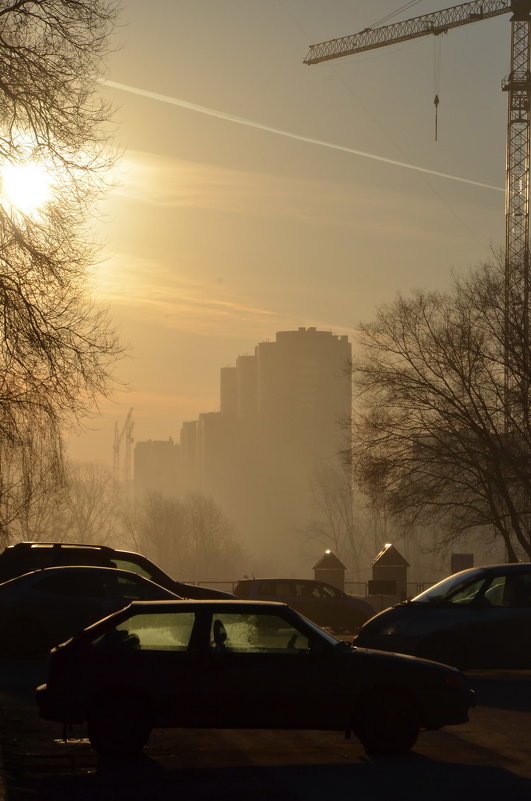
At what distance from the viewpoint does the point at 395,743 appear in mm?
10883

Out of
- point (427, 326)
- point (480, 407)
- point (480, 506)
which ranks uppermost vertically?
point (427, 326)

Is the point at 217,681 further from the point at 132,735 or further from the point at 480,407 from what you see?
the point at 480,407

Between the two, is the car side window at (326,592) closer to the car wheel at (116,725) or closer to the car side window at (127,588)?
the car side window at (127,588)

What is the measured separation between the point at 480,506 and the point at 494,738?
1255 inches

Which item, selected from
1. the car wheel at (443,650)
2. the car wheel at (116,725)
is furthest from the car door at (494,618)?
the car wheel at (116,725)

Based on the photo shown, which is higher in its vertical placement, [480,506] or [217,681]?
[480,506]

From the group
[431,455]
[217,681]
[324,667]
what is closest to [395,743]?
[324,667]

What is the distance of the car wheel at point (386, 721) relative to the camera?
35.6ft

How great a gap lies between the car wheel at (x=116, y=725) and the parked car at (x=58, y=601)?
771 cm

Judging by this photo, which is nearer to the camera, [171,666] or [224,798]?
[224,798]

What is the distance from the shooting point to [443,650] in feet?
56.4

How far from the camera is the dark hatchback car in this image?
1072 cm

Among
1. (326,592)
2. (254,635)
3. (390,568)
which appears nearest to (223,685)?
(254,635)

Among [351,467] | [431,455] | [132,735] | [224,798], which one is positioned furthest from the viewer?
[351,467]
